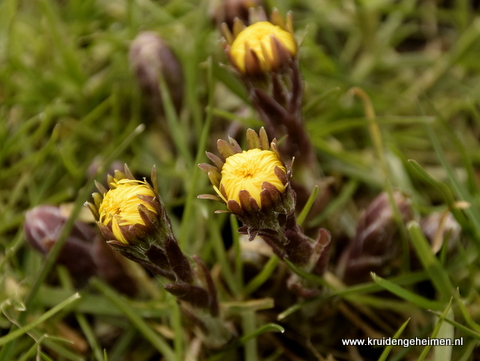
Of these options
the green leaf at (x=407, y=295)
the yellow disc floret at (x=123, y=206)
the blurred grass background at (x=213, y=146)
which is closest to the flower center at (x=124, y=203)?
the yellow disc floret at (x=123, y=206)

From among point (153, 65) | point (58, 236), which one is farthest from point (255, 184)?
point (153, 65)

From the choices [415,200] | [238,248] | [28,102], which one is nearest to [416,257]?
[415,200]

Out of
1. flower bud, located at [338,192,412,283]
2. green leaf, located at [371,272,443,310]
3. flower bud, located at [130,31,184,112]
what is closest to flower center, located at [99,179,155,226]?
green leaf, located at [371,272,443,310]

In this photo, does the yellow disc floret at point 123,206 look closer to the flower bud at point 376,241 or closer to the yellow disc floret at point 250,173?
the yellow disc floret at point 250,173

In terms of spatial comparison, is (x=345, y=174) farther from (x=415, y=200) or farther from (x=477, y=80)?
(x=477, y=80)

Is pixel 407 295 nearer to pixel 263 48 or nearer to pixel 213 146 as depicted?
pixel 263 48

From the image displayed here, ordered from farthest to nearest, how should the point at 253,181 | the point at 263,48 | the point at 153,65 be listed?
the point at 153,65 → the point at 263,48 → the point at 253,181
